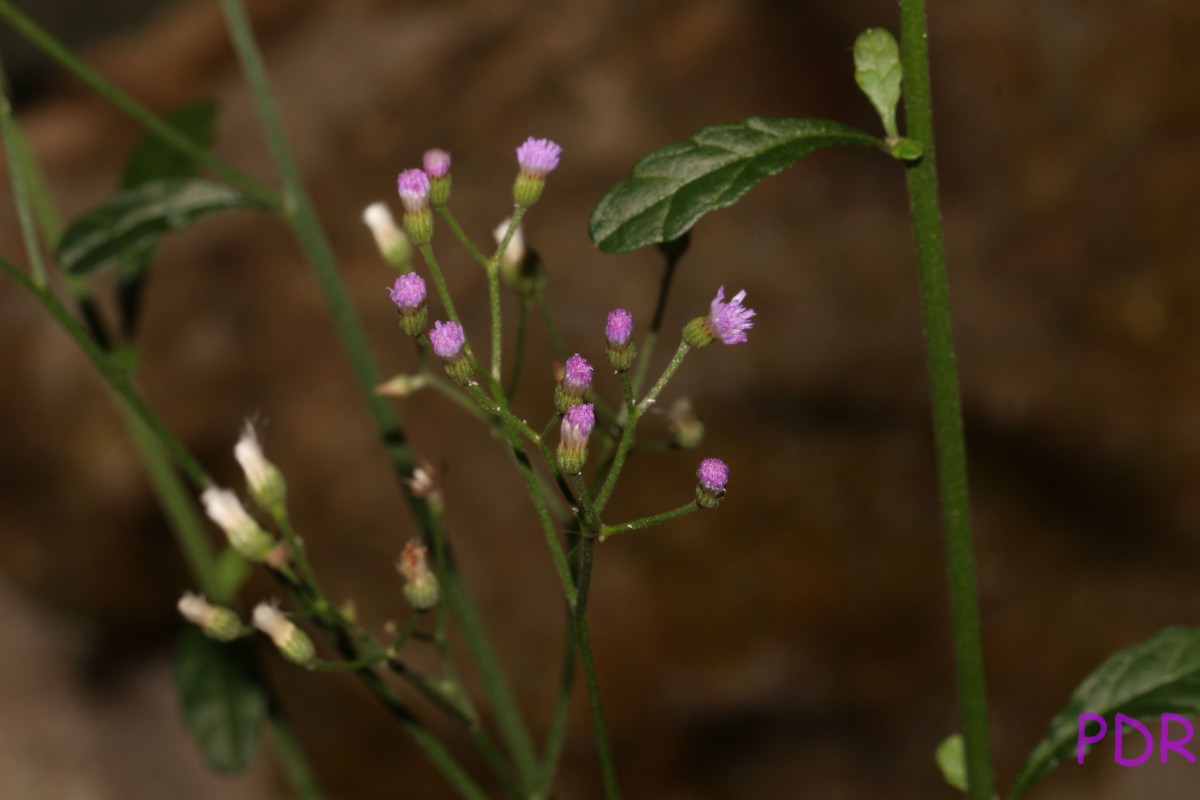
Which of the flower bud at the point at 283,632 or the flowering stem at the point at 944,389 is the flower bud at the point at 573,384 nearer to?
the flowering stem at the point at 944,389

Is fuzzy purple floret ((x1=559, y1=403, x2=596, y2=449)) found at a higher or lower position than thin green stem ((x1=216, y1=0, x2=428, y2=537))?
lower

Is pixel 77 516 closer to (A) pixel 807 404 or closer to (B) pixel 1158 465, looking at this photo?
(A) pixel 807 404

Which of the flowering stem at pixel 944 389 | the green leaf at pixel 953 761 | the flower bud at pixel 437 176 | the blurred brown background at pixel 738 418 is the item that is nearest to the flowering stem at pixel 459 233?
the flower bud at pixel 437 176

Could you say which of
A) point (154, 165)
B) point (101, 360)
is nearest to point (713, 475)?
point (101, 360)

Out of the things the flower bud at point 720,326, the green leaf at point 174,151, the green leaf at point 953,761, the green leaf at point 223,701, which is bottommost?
the green leaf at point 953,761

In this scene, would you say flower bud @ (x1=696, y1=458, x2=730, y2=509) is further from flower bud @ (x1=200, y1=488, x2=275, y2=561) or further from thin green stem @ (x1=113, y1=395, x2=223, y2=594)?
thin green stem @ (x1=113, y1=395, x2=223, y2=594)

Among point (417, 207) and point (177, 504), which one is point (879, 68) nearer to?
point (417, 207)

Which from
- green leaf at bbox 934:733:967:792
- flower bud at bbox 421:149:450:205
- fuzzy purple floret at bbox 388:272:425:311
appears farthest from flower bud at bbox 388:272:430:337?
green leaf at bbox 934:733:967:792
